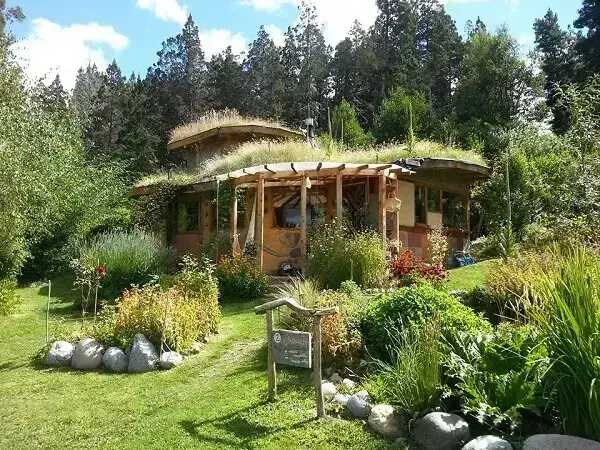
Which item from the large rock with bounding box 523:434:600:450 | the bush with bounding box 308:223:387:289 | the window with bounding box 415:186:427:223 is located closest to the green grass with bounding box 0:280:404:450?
the large rock with bounding box 523:434:600:450

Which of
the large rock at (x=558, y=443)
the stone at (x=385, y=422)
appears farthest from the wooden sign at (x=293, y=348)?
the large rock at (x=558, y=443)

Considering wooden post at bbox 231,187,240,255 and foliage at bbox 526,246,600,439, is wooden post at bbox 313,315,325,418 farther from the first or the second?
wooden post at bbox 231,187,240,255

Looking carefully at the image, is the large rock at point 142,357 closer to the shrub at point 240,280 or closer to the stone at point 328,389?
the stone at point 328,389

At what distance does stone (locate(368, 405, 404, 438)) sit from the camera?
4.67 m

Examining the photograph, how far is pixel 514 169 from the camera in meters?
17.2

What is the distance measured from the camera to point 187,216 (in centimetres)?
1844

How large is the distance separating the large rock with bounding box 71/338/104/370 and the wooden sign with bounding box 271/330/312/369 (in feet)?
9.81

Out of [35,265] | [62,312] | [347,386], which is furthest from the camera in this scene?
[35,265]

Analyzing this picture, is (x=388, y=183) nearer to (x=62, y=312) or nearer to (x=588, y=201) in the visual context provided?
(x=588, y=201)

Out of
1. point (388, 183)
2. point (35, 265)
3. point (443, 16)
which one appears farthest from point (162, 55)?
point (388, 183)

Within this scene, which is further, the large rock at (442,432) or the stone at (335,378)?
the stone at (335,378)

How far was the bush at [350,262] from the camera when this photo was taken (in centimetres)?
1069

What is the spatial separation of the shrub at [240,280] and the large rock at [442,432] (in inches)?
291

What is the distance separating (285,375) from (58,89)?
54.3 meters
